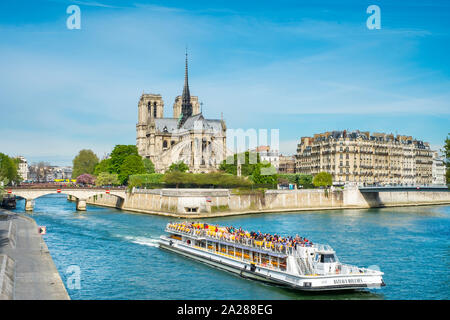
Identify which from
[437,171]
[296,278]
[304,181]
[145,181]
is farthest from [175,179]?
[437,171]

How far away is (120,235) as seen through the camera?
4869cm

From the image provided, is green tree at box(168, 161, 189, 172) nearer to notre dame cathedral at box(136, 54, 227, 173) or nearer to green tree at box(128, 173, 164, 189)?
notre dame cathedral at box(136, 54, 227, 173)

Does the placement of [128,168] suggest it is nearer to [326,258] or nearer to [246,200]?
[246,200]

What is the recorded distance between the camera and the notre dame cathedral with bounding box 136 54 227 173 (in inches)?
4744

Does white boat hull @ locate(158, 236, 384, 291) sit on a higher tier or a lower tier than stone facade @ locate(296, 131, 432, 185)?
lower

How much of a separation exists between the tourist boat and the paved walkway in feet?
35.2

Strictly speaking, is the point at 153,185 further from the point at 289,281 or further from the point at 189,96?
the point at 189,96

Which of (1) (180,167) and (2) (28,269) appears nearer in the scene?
(2) (28,269)

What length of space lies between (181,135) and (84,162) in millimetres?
40064

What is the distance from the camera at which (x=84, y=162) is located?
160625mm

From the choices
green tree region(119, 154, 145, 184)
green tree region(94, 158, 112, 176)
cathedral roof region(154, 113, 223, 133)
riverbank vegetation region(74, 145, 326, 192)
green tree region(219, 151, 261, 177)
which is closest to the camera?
riverbank vegetation region(74, 145, 326, 192)

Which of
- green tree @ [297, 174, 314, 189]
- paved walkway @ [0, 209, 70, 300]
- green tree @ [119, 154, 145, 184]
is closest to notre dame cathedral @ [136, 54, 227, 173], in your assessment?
green tree @ [119, 154, 145, 184]
